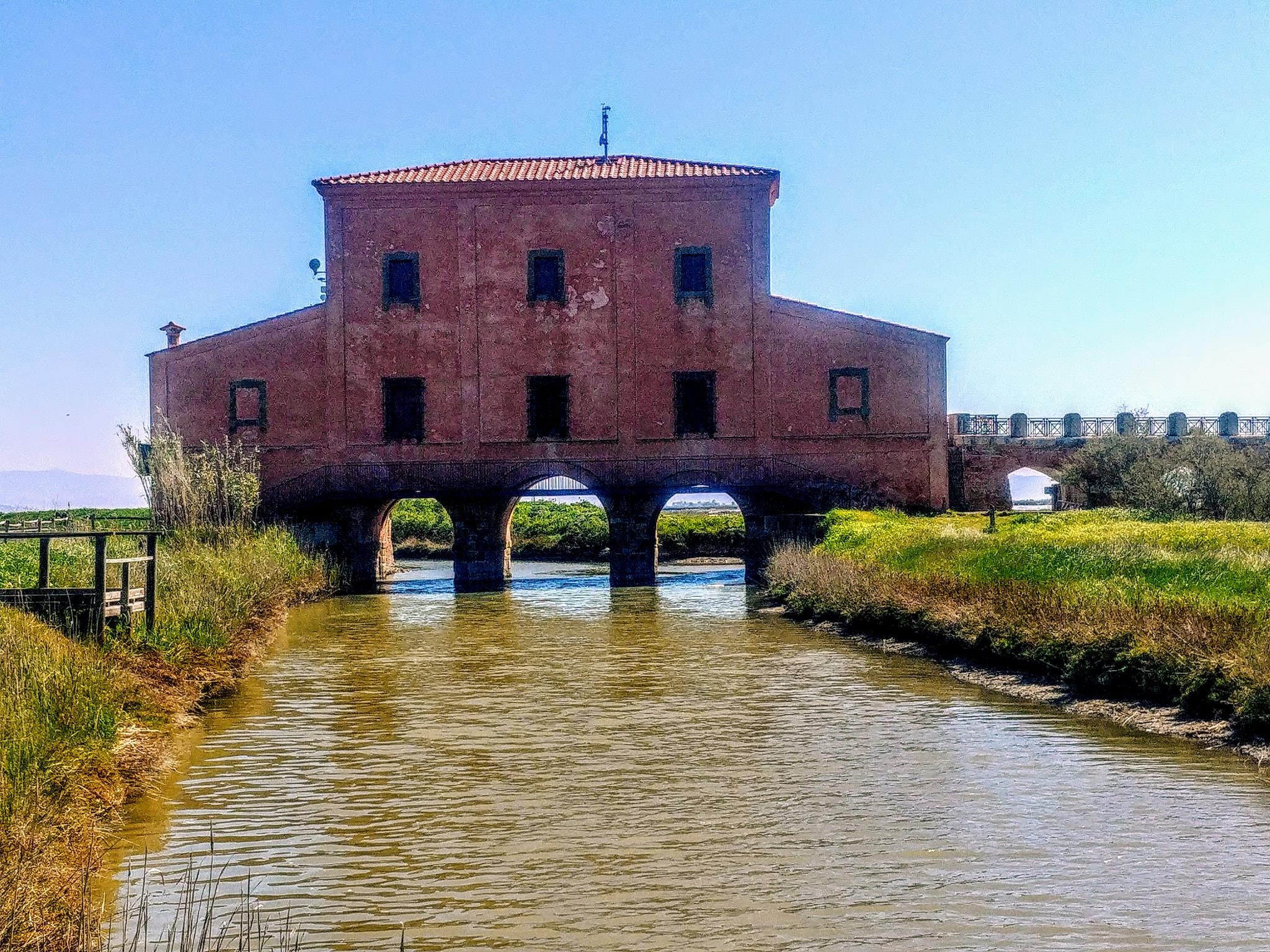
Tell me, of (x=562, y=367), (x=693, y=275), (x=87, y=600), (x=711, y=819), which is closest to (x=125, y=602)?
(x=87, y=600)

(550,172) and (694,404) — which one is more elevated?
(550,172)

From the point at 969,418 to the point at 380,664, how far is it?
76.9 ft

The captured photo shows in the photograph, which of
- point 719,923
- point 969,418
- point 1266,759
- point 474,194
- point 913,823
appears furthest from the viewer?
point 969,418

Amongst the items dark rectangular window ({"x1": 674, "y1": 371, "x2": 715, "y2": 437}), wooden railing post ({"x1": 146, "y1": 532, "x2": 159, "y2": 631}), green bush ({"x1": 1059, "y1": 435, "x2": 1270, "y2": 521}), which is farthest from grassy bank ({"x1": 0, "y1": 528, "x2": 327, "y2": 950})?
green bush ({"x1": 1059, "y1": 435, "x2": 1270, "y2": 521})

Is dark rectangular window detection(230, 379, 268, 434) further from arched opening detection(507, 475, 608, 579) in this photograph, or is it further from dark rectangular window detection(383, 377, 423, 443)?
arched opening detection(507, 475, 608, 579)

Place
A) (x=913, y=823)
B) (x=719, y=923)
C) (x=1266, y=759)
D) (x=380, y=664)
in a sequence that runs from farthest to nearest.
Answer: (x=380, y=664) → (x=1266, y=759) → (x=913, y=823) → (x=719, y=923)

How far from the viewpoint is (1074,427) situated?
118 ft

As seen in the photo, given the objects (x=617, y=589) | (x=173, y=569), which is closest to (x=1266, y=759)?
(x=173, y=569)

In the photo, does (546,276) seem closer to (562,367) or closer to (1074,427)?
(562,367)

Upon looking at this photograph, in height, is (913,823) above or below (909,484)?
below

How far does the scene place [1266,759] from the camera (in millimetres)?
9820

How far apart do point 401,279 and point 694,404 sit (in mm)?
8352

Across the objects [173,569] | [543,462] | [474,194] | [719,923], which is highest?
[474,194]

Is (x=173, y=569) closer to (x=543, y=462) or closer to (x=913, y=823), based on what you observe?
(x=913, y=823)
